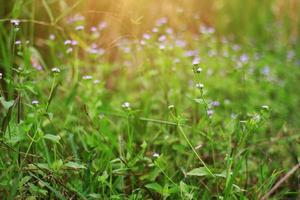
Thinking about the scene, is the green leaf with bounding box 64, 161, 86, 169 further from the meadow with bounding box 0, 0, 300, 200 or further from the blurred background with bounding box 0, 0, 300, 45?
the blurred background with bounding box 0, 0, 300, 45

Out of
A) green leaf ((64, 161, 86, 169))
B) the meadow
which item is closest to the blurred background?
the meadow

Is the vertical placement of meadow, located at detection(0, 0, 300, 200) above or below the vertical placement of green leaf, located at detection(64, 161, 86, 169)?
below

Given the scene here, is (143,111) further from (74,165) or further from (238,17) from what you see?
(238,17)

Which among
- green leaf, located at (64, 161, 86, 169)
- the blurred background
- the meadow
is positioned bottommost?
the blurred background

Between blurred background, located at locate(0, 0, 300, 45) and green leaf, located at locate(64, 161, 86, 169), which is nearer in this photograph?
green leaf, located at locate(64, 161, 86, 169)

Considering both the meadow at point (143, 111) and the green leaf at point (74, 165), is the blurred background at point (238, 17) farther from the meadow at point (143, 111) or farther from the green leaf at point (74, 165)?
the green leaf at point (74, 165)

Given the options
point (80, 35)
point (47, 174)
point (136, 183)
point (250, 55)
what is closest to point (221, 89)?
point (250, 55)

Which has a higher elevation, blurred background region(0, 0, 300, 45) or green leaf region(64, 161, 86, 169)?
green leaf region(64, 161, 86, 169)

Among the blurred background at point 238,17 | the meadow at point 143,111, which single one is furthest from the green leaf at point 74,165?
the blurred background at point 238,17

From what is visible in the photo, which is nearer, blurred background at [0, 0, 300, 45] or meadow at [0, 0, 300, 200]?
meadow at [0, 0, 300, 200]

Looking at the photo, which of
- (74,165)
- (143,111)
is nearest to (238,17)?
(143,111)
